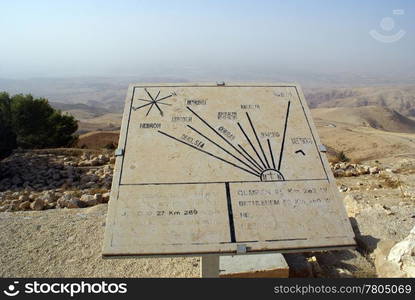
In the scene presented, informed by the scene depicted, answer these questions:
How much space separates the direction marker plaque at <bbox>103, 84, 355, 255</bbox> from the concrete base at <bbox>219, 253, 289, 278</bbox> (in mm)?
1274

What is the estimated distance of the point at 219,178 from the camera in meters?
3.42

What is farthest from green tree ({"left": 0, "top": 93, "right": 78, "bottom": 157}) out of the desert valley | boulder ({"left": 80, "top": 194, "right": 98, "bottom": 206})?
boulder ({"left": 80, "top": 194, "right": 98, "bottom": 206})

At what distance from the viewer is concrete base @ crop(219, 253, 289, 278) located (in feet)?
13.9

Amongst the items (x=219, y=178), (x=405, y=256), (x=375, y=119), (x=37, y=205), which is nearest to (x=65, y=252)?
(x=37, y=205)

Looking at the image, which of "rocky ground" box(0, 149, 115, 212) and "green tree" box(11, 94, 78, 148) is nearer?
"rocky ground" box(0, 149, 115, 212)

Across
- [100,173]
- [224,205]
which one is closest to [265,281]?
[224,205]

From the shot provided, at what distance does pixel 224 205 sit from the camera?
325 centimetres

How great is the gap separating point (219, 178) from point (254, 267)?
4.66ft

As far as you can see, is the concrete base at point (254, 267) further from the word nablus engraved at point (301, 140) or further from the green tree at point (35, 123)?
the green tree at point (35, 123)

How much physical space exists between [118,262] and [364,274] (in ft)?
10.1

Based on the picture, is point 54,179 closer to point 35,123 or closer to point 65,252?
point 65,252

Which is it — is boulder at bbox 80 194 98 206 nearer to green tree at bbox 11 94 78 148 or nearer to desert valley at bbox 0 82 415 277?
desert valley at bbox 0 82 415 277

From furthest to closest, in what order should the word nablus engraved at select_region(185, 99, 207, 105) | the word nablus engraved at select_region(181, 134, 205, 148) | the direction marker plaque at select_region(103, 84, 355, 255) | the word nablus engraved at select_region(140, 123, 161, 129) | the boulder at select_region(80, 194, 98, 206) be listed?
the boulder at select_region(80, 194, 98, 206)
the word nablus engraved at select_region(185, 99, 207, 105)
the word nablus engraved at select_region(140, 123, 161, 129)
the word nablus engraved at select_region(181, 134, 205, 148)
the direction marker plaque at select_region(103, 84, 355, 255)

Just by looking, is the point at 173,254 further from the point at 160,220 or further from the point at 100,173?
the point at 100,173
